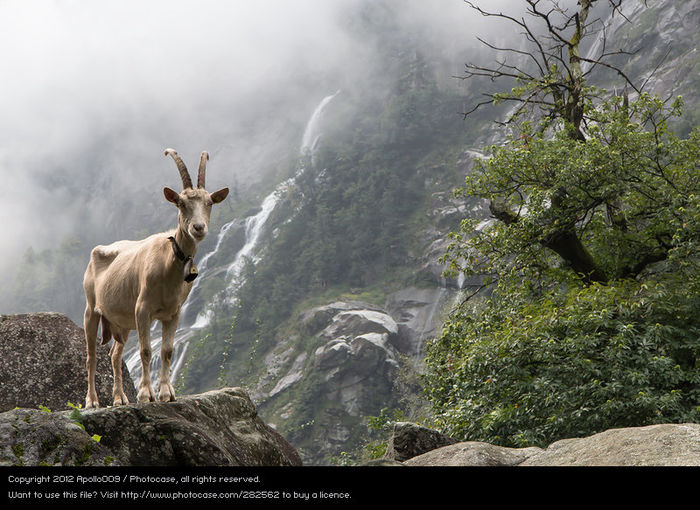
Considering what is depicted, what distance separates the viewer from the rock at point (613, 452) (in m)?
4.68

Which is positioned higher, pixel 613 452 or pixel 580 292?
pixel 580 292

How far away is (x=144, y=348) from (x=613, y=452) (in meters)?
5.01

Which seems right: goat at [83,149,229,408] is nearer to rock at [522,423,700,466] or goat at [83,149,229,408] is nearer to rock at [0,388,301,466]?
rock at [0,388,301,466]

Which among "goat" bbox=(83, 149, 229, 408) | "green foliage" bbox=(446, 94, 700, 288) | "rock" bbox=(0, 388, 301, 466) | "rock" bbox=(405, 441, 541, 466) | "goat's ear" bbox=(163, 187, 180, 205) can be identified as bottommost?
"rock" bbox=(405, 441, 541, 466)

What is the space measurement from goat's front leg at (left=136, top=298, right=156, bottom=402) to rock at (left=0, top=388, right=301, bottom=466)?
0.39 m

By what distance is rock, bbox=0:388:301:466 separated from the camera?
4.44m

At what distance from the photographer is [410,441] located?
803 cm

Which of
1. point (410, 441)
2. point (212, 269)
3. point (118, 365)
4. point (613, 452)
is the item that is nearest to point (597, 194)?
point (410, 441)

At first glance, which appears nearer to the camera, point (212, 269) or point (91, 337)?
point (91, 337)

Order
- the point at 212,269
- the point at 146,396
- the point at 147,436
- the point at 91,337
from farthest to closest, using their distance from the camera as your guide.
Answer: the point at 212,269 < the point at 91,337 < the point at 146,396 < the point at 147,436

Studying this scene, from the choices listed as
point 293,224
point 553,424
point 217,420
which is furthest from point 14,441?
point 293,224

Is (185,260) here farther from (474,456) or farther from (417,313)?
(417,313)

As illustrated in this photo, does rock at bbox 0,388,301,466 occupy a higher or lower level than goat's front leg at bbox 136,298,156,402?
lower

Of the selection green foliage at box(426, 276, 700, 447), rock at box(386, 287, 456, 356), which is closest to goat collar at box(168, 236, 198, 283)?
green foliage at box(426, 276, 700, 447)
